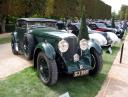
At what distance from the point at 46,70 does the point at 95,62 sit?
174 cm

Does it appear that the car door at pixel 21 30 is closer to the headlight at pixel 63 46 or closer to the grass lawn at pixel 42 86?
the grass lawn at pixel 42 86

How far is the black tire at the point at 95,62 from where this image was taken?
7.94 meters

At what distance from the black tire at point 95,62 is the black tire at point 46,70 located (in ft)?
5.64

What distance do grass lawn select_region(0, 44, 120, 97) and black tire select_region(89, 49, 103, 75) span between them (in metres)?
0.24

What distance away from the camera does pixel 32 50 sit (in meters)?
8.28

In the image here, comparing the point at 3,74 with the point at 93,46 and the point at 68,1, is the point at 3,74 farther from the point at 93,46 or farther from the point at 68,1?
the point at 68,1

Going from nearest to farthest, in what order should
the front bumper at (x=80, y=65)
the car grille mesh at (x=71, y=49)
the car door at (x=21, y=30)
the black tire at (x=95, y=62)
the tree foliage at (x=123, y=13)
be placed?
the front bumper at (x=80, y=65) → the car grille mesh at (x=71, y=49) → the black tire at (x=95, y=62) → the car door at (x=21, y=30) → the tree foliage at (x=123, y=13)

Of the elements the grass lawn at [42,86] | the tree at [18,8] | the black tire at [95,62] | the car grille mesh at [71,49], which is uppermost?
the tree at [18,8]

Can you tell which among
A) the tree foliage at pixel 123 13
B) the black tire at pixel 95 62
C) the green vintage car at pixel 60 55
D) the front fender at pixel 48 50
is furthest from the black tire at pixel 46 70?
the tree foliage at pixel 123 13

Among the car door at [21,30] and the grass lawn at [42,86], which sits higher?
the car door at [21,30]

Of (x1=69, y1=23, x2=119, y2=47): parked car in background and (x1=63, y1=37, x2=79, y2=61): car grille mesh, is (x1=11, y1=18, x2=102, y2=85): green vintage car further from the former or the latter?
(x1=69, y1=23, x2=119, y2=47): parked car in background

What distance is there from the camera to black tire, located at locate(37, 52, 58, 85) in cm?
661

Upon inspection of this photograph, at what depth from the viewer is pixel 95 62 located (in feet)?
26.2

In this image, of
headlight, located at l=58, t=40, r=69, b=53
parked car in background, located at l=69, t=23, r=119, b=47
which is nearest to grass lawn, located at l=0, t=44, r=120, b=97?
headlight, located at l=58, t=40, r=69, b=53
